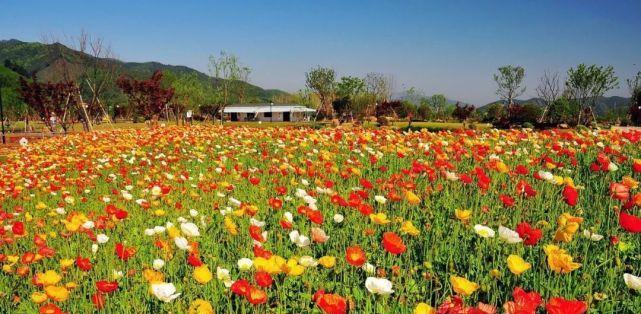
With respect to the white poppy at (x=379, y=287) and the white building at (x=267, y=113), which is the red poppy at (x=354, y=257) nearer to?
the white poppy at (x=379, y=287)

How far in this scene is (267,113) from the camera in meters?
79.1

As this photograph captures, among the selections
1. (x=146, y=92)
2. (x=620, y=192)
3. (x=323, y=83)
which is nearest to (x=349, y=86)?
(x=323, y=83)

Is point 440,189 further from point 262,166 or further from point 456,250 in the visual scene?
point 262,166

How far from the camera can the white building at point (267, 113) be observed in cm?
7681

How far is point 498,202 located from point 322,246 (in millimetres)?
1929

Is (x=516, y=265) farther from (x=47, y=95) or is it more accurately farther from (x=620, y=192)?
(x=47, y=95)

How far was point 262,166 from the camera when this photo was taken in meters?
7.49

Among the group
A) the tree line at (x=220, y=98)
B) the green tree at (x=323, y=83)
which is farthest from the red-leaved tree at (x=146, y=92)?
the green tree at (x=323, y=83)

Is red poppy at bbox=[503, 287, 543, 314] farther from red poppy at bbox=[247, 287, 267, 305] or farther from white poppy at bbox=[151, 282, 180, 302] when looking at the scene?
white poppy at bbox=[151, 282, 180, 302]

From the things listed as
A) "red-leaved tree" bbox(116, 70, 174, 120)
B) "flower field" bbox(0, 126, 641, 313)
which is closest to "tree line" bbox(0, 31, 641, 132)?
"red-leaved tree" bbox(116, 70, 174, 120)

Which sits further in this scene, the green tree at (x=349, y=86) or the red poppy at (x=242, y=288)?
the green tree at (x=349, y=86)

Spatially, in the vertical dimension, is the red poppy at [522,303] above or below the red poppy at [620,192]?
below

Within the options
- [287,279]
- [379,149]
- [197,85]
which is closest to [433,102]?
[197,85]

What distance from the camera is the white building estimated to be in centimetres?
7681
